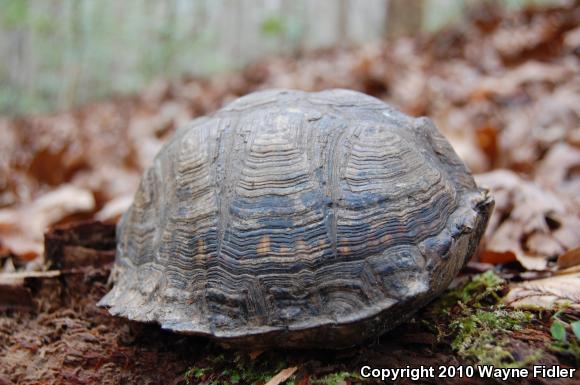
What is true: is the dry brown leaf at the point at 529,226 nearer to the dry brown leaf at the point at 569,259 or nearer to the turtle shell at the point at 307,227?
the dry brown leaf at the point at 569,259

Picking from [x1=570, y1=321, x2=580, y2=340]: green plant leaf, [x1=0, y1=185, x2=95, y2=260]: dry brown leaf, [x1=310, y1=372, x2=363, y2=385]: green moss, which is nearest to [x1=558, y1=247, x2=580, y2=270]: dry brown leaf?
[x1=570, y1=321, x2=580, y2=340]: green plant leaf

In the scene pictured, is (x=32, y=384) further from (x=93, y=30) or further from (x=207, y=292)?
(x=93, y=30)

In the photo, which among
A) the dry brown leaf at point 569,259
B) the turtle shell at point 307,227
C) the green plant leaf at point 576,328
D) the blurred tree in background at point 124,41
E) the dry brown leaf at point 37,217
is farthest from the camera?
the blurred tree in background at point 124,41

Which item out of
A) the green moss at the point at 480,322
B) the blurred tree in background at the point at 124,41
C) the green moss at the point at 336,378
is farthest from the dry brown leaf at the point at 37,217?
the blurred tree in background at the point at 124,41

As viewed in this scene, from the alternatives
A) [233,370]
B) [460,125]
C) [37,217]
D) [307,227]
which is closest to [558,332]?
[307,227]

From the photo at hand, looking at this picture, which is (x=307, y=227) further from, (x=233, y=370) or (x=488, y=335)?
(x=488, y=335)

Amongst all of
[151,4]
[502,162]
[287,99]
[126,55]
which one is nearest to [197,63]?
[126,55]
